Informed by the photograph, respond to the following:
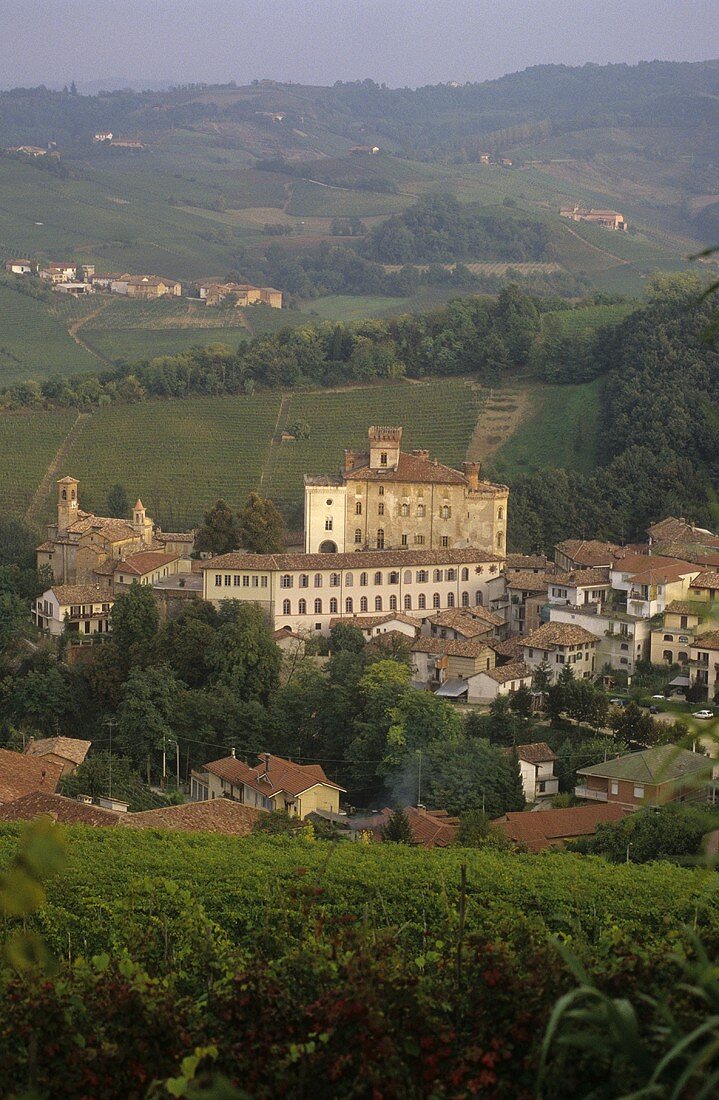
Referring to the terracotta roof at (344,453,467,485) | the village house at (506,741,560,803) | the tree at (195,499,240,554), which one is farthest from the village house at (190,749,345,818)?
the terracotta roof at (344,453,467,485)

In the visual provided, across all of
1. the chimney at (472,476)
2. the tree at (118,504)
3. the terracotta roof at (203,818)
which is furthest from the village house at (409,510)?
the terracotta roof at (203,818)

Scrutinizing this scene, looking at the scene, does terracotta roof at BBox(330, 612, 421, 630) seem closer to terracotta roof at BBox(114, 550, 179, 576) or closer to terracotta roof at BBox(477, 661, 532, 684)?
terracotta roof at BBox(477, 661, 532, 684)

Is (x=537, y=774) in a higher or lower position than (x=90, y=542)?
lower

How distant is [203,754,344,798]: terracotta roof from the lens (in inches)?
1115

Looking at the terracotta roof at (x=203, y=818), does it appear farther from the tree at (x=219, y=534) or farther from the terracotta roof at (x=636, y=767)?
the tree at (x=219, y=534)

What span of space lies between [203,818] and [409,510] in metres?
18.7

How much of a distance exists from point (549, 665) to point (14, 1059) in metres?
28.0

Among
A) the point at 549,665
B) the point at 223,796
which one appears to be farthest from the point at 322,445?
the point at 223,796

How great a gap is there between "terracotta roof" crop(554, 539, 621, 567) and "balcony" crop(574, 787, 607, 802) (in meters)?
11.8

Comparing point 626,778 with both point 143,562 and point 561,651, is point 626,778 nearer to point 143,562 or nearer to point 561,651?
point 561,651

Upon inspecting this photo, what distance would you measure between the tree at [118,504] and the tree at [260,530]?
8.73m

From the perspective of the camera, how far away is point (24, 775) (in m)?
28.1

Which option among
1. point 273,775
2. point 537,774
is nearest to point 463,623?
point 537,774

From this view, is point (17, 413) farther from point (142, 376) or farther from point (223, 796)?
point (223, 796)
